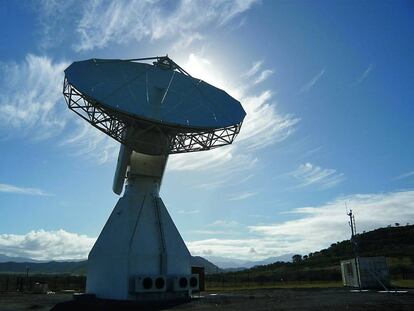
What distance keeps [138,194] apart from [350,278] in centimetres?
2212

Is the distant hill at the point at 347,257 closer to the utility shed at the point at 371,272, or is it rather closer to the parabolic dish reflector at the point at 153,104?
the utility shed at the point at 371,272

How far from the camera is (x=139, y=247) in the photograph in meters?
26.3

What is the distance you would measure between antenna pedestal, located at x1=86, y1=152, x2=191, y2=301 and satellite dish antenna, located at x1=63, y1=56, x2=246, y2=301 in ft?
0.19

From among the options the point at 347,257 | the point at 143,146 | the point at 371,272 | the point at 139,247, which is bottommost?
the point at 371,272

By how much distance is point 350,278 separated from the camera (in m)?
39.1

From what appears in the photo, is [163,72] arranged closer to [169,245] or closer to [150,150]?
[150,150]

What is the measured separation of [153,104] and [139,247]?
9.00 meters

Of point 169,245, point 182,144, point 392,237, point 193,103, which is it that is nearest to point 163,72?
point 193,103

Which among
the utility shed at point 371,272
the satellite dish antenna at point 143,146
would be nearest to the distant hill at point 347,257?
the utility shed at point 371,272

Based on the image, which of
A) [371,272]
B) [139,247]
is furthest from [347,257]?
[139,247]

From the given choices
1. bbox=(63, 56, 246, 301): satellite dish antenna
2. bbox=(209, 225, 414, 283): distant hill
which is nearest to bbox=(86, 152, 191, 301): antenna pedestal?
bbox=(63, 56, 246, 301): satellite dish antenna

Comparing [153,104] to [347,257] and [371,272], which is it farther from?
[347,257]

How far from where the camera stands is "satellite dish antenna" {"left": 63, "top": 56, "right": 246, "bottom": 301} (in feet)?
83.7

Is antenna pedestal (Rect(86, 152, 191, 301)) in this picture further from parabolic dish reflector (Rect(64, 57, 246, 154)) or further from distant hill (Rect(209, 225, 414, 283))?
distant hill (Rect(209, 225, 414, 283))
